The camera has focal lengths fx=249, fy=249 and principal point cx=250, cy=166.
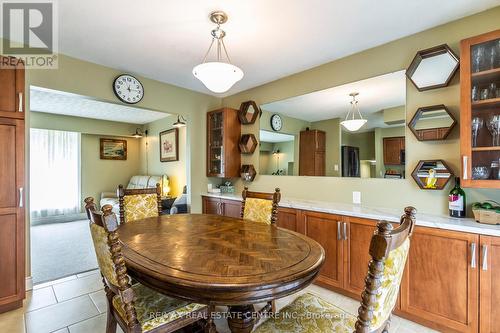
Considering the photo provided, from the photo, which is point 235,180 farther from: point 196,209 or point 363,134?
point 363,134

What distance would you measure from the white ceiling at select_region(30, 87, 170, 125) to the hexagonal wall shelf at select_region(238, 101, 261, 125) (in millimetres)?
1948

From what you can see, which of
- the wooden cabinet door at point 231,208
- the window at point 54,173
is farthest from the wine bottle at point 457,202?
the window at point 54,173

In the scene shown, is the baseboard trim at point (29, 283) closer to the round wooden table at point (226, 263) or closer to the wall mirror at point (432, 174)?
the round wooden table at point (226, 263)

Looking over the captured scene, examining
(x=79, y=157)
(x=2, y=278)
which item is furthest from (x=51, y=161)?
(x=2, y=278)

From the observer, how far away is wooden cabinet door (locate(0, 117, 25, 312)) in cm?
219

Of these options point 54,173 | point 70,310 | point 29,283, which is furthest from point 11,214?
point 54,173

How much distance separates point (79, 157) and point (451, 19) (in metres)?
7.57

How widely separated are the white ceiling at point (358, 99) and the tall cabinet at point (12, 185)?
2.86 meters

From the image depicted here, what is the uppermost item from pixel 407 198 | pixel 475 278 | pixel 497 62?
pixel 497 62

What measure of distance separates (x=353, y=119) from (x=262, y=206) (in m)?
1.42

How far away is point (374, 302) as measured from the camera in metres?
0.93

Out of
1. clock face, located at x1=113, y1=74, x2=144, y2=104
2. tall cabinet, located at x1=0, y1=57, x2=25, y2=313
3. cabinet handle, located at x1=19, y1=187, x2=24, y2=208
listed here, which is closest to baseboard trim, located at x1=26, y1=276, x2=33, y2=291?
tall cabinet, located at x1=0, y1=57, x2=25, y2=313

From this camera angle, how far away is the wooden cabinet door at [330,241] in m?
2.49

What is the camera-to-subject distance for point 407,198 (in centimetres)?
242
